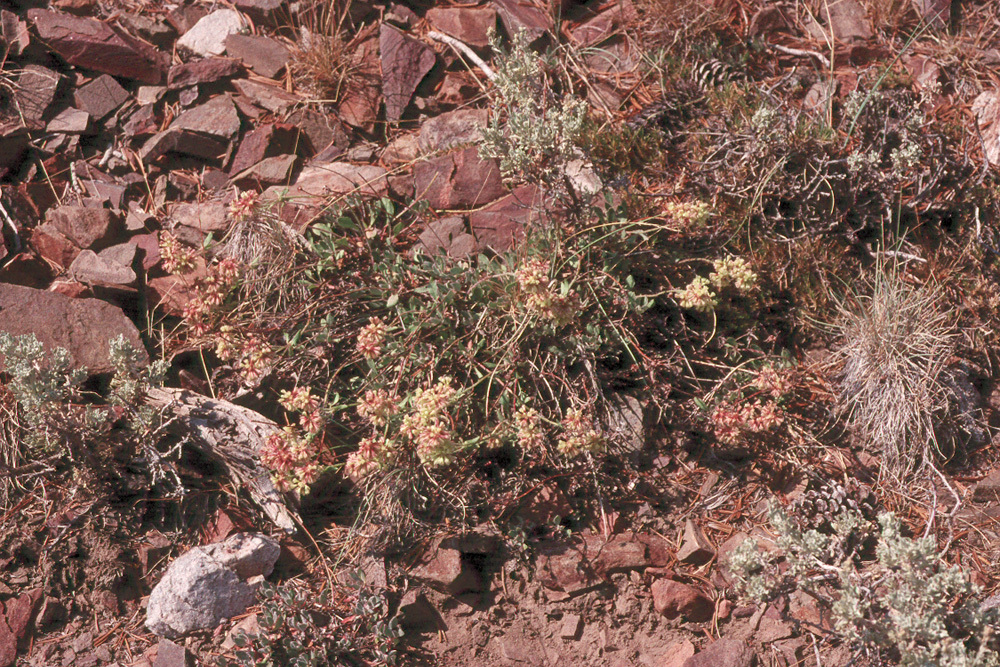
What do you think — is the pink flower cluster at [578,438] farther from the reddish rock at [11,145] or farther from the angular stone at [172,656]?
the reddish rock at [11,145]

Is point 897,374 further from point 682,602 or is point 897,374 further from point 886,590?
point 682,602

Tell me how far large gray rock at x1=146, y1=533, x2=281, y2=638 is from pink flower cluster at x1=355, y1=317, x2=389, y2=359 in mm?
844

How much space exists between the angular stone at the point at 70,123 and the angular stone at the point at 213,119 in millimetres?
418

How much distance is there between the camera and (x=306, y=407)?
3.04 metres

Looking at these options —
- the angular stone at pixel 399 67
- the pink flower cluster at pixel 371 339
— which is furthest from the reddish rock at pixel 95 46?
the pink flower cluster at pixel 371 339

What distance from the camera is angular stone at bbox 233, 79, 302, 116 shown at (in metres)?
3.98

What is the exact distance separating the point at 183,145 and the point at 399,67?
1.14 metres

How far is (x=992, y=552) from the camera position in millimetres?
3016

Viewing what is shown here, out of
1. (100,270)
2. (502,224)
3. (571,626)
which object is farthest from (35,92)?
(571,626)

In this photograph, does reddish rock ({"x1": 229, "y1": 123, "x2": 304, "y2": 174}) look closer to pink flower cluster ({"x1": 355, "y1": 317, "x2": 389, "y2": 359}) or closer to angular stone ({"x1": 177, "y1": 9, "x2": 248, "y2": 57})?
angular stone ({"x1": 177, "y1": 9, "x2": 248, "y2": 57})

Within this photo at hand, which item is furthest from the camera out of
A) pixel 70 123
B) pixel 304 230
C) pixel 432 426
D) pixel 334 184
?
pixel 70 123

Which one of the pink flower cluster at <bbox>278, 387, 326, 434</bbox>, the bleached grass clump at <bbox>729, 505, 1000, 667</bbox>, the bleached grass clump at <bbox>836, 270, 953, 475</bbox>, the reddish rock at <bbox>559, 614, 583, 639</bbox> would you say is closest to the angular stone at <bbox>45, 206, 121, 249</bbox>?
the pink flower cluster at <bbox>278, 387, 326, 434</bbox>

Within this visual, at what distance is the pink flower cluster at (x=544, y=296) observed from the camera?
2943 mm

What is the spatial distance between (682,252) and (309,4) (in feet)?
7.59
